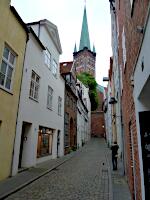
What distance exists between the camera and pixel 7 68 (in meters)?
9.31

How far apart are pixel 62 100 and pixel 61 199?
14.8 metres

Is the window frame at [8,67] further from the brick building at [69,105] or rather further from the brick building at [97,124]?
the brick building at [97,124]

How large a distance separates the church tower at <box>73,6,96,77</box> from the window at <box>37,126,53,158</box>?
6062 centimetres

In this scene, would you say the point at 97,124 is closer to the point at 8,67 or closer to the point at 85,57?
the point at 85,57

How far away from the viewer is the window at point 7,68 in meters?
8.92

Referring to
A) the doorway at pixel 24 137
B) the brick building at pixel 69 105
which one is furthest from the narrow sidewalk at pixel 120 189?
the brick building at pixel 69 105

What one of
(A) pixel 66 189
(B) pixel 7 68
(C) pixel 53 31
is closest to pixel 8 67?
(B) pixel 7 68

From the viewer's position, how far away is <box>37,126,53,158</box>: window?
557 inches

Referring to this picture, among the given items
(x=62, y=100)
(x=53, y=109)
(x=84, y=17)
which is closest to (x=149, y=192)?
(x=53, y=109)

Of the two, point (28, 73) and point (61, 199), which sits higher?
point (28, 73)

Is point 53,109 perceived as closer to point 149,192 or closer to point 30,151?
point 30,151

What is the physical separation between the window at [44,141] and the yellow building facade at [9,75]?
15.2 feet

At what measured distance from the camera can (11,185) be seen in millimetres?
7770

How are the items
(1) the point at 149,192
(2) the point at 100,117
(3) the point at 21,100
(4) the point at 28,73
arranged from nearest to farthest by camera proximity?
(1) the point at 149,192 < (3) the point at 21,100 < (4) the point at 28,73 < (2) the point at 100,117
